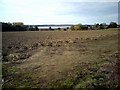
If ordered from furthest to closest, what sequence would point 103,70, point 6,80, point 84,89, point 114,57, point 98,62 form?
point 114,57 < point 98,62 < point 103,70 < point 6,80 < point 84,89

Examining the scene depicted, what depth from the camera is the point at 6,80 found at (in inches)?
420

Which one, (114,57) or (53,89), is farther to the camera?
(114,57)

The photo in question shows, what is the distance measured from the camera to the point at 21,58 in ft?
48.1

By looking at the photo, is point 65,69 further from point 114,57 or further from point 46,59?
point 114,57

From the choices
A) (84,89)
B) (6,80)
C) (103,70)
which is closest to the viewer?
(84,89)

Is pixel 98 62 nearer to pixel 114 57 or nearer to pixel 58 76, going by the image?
pixel 114 57

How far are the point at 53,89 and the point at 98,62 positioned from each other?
4.14 metres

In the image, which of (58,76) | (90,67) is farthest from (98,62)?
(58,76)

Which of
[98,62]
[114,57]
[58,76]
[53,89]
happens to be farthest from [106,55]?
[53,89]

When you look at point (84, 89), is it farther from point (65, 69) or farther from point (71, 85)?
point (65, 69)

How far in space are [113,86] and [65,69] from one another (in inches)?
114

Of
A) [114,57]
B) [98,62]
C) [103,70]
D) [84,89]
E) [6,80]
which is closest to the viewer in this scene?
[84,89]

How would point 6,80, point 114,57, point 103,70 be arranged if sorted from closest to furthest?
point 6,80 → point 103,70 → point 114,57

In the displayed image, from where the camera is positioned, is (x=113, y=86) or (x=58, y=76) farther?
(x=58, y=76)
